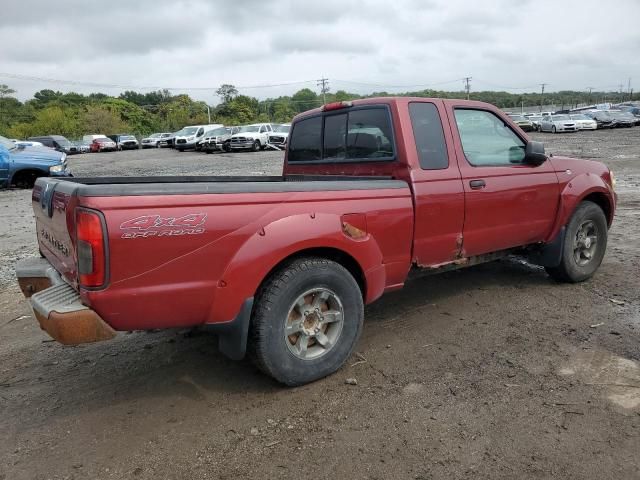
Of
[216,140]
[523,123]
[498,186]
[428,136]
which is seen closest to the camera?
[428,136]

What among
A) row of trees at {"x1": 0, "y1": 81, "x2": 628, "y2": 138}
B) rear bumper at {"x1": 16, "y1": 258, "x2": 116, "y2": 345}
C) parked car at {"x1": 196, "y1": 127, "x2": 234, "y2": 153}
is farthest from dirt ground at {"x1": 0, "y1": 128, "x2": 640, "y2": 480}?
A: row of trees at {"x1": 0, "y1": 81, "x2": 628, "y2": 138}

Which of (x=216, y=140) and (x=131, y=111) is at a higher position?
(x=131, y=111)

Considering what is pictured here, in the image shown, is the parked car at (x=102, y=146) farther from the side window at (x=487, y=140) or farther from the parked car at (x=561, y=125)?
the side window at (x=487, y=140)

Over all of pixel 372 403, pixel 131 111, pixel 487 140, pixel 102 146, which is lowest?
pixel 372 403

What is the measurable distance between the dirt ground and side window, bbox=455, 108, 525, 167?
1.31m

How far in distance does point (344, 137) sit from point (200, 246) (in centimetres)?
207

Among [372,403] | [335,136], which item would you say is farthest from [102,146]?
[372,403]

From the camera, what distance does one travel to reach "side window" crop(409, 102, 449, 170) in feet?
12.8

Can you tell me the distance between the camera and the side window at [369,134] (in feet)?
12.9

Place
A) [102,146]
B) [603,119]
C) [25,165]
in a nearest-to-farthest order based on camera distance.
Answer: [25,165] < [603,119] < [102,146]

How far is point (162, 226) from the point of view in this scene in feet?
8.60

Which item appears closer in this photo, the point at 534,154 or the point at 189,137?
the point at 534,154

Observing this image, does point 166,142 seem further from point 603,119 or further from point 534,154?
point 534,154

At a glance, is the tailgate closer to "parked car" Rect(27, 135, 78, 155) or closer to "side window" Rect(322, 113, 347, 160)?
"side window" Rect(322, 113, 347, 160)
